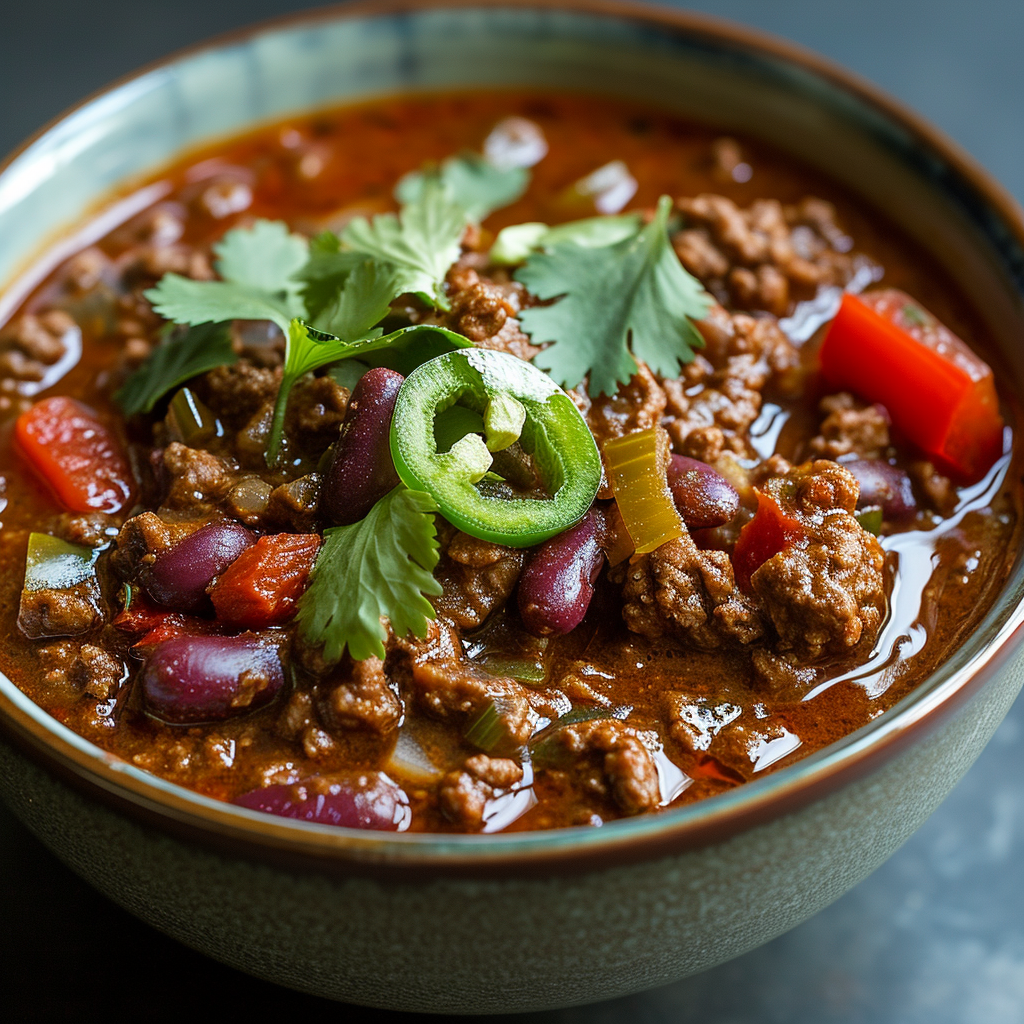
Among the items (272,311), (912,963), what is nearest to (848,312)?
(272,311)

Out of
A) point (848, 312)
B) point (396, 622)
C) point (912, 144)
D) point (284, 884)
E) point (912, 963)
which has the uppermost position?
point (912, 144)

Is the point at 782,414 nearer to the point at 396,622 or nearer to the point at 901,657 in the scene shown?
the point at 901,657

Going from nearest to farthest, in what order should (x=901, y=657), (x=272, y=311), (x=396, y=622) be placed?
(x=396, y=622)
(x=901, y=657)
(x=272, y=311)

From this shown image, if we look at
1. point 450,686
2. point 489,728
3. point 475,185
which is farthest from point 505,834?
point 475,185

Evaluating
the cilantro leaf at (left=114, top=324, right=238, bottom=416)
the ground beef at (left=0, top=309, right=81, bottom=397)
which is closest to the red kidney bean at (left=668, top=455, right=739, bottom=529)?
the cilantro leaf at (left=114, top=324, right=238, bottom=416)

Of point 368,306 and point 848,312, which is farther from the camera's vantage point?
point 848,312

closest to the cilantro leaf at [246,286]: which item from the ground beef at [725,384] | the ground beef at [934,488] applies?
the ground beef at [725,384]

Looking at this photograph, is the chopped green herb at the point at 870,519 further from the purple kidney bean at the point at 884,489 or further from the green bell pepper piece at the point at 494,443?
the green bell pepper piece at the point at 494,443
